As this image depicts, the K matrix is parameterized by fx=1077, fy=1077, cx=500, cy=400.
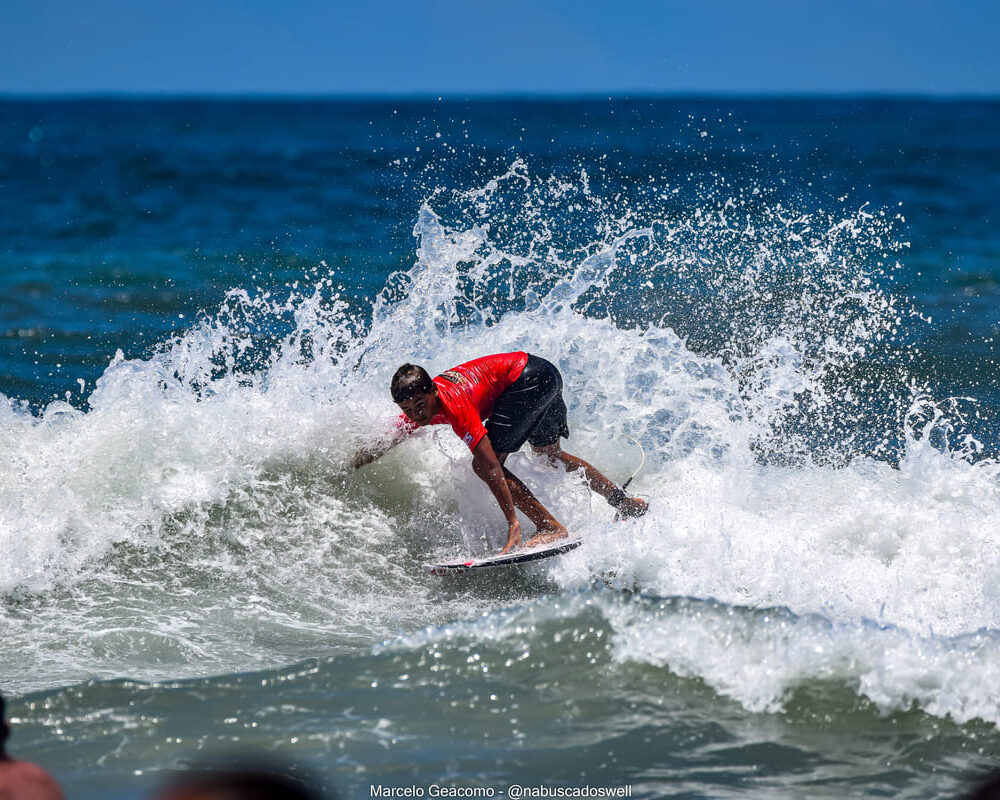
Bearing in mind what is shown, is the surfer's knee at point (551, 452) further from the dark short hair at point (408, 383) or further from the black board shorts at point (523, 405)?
the dark short hair at point (408, 383)

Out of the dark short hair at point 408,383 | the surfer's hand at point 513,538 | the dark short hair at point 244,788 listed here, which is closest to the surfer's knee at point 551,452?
the surfer's hand at point 513,538

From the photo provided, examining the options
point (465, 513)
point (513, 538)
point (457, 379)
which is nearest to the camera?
point (457, 379)

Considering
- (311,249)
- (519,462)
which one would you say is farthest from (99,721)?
(311,249)

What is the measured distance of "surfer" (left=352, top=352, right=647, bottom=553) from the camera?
601 centimetres

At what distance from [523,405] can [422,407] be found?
2.59 ft

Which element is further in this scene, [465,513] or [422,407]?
[465,513]

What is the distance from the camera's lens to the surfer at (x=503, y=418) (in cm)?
601

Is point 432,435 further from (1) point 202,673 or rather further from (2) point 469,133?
(2) point 469,133

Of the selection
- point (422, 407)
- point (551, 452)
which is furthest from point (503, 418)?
point (422, 407)

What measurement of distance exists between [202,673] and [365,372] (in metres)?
3.14

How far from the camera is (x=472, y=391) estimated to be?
627 centimetres

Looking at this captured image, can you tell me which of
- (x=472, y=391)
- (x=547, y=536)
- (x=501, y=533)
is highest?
(x=472, y=391)

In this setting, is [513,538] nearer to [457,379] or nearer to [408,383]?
[457,379]

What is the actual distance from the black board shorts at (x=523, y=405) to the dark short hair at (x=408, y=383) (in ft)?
2.37
